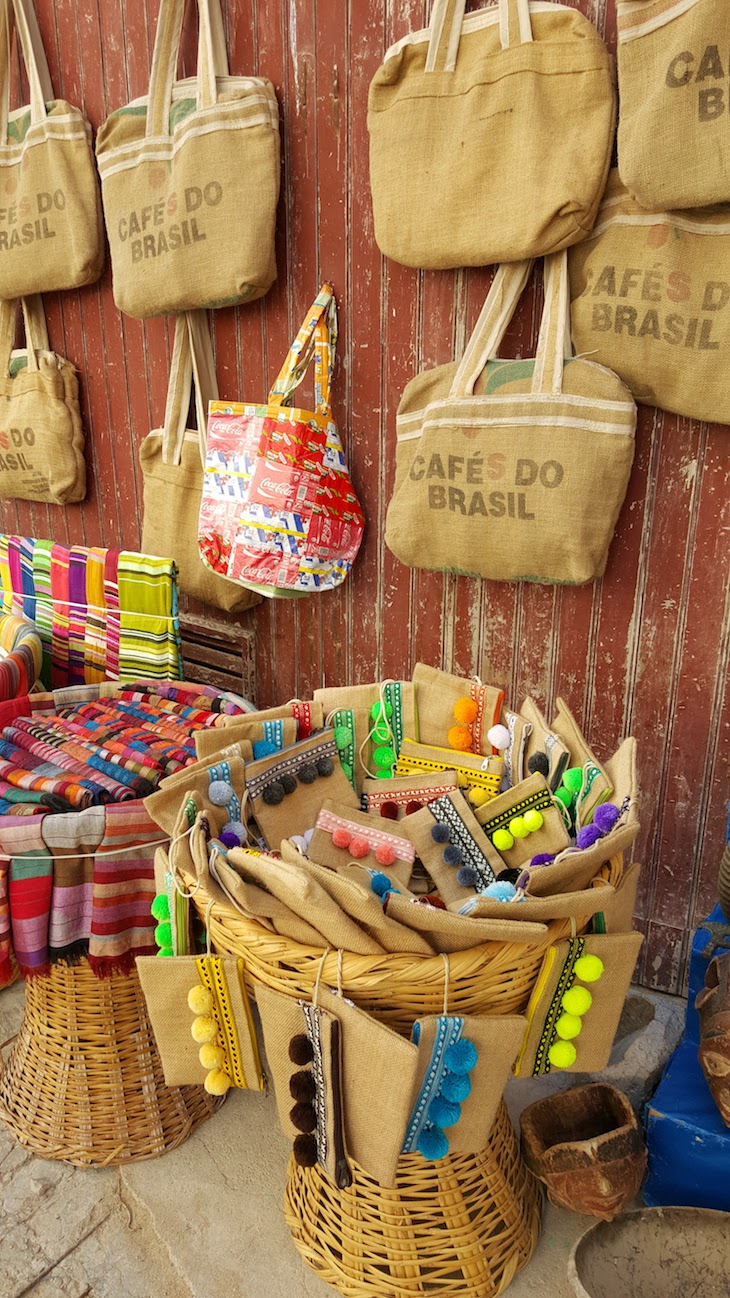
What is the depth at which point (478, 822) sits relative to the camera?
145 centimetres

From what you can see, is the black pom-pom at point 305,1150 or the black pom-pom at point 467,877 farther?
the black pom-pom at point 467,877

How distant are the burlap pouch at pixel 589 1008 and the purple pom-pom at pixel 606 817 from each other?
15 centimetres

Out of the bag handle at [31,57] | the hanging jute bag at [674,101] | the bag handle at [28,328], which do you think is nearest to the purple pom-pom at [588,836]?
the hanging jute bag at [674,101]

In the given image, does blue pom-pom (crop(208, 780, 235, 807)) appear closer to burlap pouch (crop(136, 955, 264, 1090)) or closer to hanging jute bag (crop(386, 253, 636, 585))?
burlap pouch (crop(136, 955, 264, 1090))

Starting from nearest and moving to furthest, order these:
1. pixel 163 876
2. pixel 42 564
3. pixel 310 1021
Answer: pixel 310 1021 → pixel 163 876 → pixel 42 564

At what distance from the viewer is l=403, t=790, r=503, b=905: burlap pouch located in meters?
1.43

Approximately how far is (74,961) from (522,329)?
1448 millimetres

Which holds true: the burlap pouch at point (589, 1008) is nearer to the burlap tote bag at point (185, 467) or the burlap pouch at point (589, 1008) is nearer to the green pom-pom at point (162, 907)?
the green pom-pom at point (162, 907)

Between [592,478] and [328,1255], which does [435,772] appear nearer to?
[592,478]

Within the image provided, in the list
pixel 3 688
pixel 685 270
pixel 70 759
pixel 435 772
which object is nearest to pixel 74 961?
pixel 70 759

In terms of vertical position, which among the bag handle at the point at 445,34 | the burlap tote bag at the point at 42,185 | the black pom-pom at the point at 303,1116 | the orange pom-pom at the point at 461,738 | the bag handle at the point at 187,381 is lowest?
the black pom-pom at the point at 303,1116

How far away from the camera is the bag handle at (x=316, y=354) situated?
6.33ft

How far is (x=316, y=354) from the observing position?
1.99 m

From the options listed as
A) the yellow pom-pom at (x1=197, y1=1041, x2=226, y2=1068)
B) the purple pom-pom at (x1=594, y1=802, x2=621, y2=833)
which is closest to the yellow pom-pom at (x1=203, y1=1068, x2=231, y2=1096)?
the yellow pom-pom at (x1=197, y1=1041, x2=226, y2=1068)
